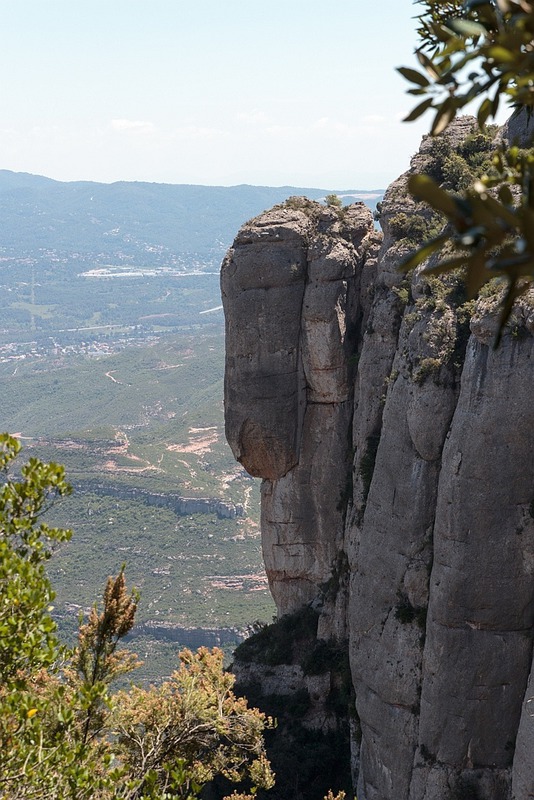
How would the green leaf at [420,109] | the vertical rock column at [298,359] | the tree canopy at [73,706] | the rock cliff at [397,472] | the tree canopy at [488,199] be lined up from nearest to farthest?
the tree canopy at [488,199] → the green leaf at [420,109] → the tree canopy at [73,706] → the rock cliff at [397,472] → the vertical rock column at [298,359]

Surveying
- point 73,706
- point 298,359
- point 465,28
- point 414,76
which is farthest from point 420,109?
point 298,359

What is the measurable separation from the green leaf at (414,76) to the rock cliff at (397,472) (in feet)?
51.1

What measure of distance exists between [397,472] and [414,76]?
19.5m

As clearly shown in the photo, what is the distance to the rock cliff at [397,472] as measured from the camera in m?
21.7

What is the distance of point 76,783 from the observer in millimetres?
12117

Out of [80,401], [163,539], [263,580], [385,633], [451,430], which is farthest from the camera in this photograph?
[80,401]

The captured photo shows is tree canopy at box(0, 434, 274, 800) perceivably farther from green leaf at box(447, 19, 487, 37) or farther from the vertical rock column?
the vertical rock column

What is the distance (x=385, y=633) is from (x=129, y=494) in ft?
324

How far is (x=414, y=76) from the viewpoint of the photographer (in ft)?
19.1

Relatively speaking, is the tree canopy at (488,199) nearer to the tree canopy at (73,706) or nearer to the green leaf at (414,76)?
the green leaf at (414,76)

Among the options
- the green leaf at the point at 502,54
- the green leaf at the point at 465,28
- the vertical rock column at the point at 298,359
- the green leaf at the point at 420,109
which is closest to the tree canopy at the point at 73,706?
the green leaf at the point at 420,109

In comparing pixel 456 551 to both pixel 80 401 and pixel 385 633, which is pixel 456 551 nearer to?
pixel 385 633

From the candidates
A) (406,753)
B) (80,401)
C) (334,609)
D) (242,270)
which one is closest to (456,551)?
(406,753)

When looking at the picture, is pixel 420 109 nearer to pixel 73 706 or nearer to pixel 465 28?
pixel 465 28
